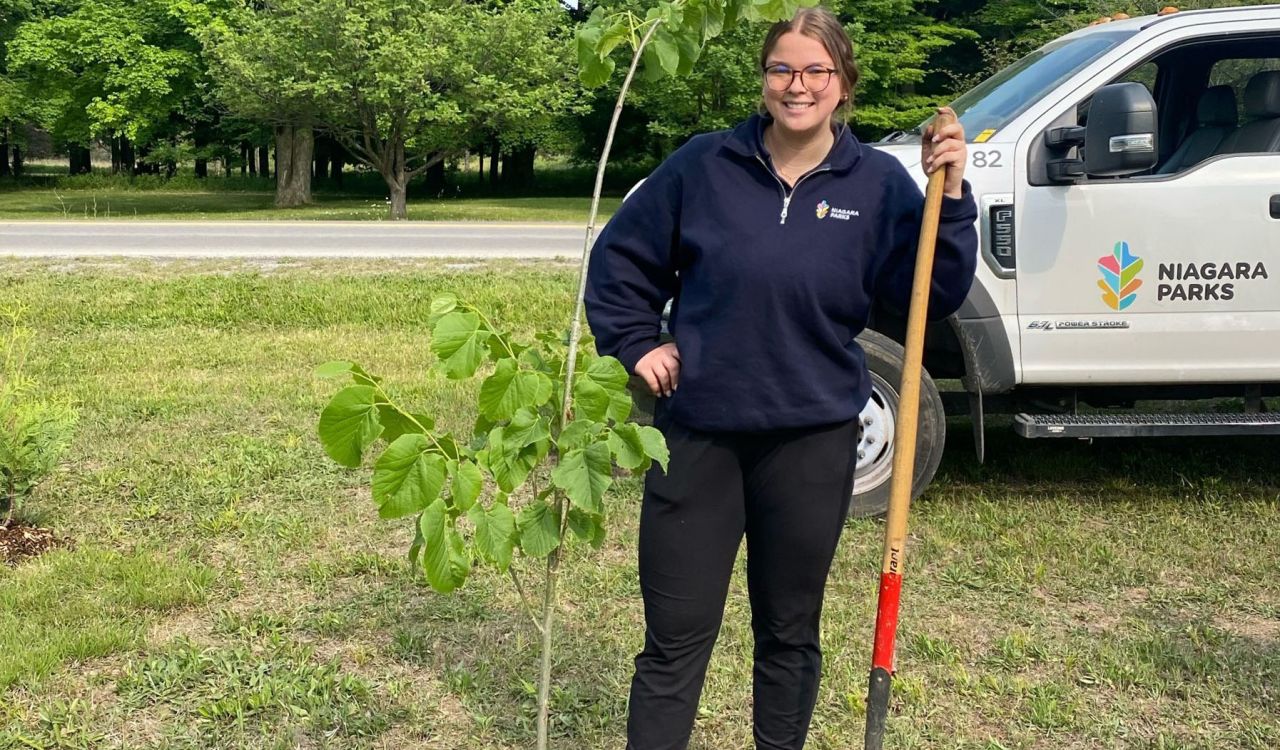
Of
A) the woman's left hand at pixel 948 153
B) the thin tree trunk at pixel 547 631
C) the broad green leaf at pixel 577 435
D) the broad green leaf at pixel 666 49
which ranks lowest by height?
the thin tree trunk at pixel 547 631

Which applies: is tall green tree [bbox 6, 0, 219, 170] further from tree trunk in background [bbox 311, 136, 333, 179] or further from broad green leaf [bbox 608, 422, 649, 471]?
broad green leaf [bbox 608, 422, 649, 471]

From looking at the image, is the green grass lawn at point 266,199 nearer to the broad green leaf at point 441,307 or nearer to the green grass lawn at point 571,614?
the green grass lawn at point 571,614

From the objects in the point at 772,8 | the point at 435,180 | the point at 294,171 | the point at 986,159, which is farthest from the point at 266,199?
the point at 772,8

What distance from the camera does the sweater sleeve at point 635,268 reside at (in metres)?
2.53

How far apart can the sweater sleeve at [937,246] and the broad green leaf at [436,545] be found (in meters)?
1.12

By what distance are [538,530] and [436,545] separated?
21cm

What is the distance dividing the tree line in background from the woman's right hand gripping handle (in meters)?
15.7

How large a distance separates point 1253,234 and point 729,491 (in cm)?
323

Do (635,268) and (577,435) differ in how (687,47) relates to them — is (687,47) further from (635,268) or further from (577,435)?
(577,435)

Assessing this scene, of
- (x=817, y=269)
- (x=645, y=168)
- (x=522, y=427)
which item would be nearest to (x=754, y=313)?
(x=817, y=269)

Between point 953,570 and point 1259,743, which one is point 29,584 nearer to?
point 953,570

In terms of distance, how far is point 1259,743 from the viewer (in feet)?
10.6

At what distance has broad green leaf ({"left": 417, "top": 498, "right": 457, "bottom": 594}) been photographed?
85.9 inches

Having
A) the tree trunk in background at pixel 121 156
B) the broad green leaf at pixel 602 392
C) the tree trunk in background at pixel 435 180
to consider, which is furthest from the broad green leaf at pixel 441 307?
the tree trunk in background at pixel 121 156
